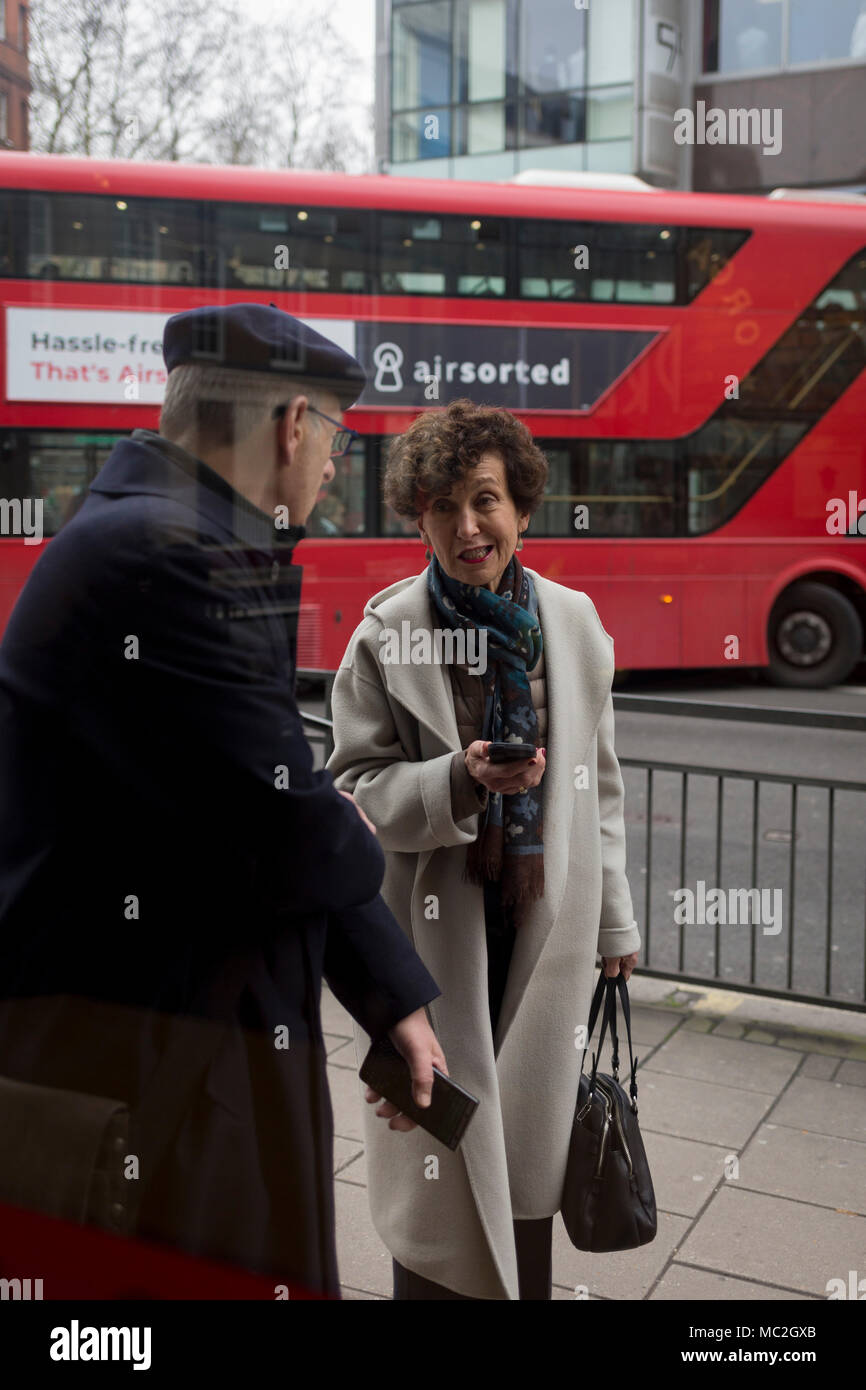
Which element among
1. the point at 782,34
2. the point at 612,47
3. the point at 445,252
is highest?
the point at 782,34

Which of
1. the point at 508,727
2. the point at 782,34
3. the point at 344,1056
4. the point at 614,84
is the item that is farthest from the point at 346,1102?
the point at 782,34

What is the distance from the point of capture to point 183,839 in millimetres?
1307

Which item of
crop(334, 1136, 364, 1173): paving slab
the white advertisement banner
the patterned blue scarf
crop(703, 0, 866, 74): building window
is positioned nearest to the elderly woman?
the patterned blue scarf

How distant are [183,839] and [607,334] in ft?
25.8

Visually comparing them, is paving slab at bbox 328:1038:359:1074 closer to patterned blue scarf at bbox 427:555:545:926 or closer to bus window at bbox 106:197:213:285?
patterned blue scarf at bbox 427:555:545:926

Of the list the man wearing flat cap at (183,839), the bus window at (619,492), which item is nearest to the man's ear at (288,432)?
the man wearing flat cap at (183,839)

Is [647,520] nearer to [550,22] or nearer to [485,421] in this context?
[550,22]

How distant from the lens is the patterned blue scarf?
1976mm

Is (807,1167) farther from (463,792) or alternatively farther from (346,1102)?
(463,792)

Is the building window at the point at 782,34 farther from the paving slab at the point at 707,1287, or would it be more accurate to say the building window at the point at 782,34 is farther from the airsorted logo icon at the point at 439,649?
the paving slab at the point at 707,1287

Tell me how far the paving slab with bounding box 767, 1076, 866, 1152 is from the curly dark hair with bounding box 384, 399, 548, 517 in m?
1.97

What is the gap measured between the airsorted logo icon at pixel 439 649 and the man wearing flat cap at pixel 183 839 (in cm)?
57

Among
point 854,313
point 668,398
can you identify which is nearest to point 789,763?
point 668,398

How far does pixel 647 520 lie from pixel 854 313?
226 cm
